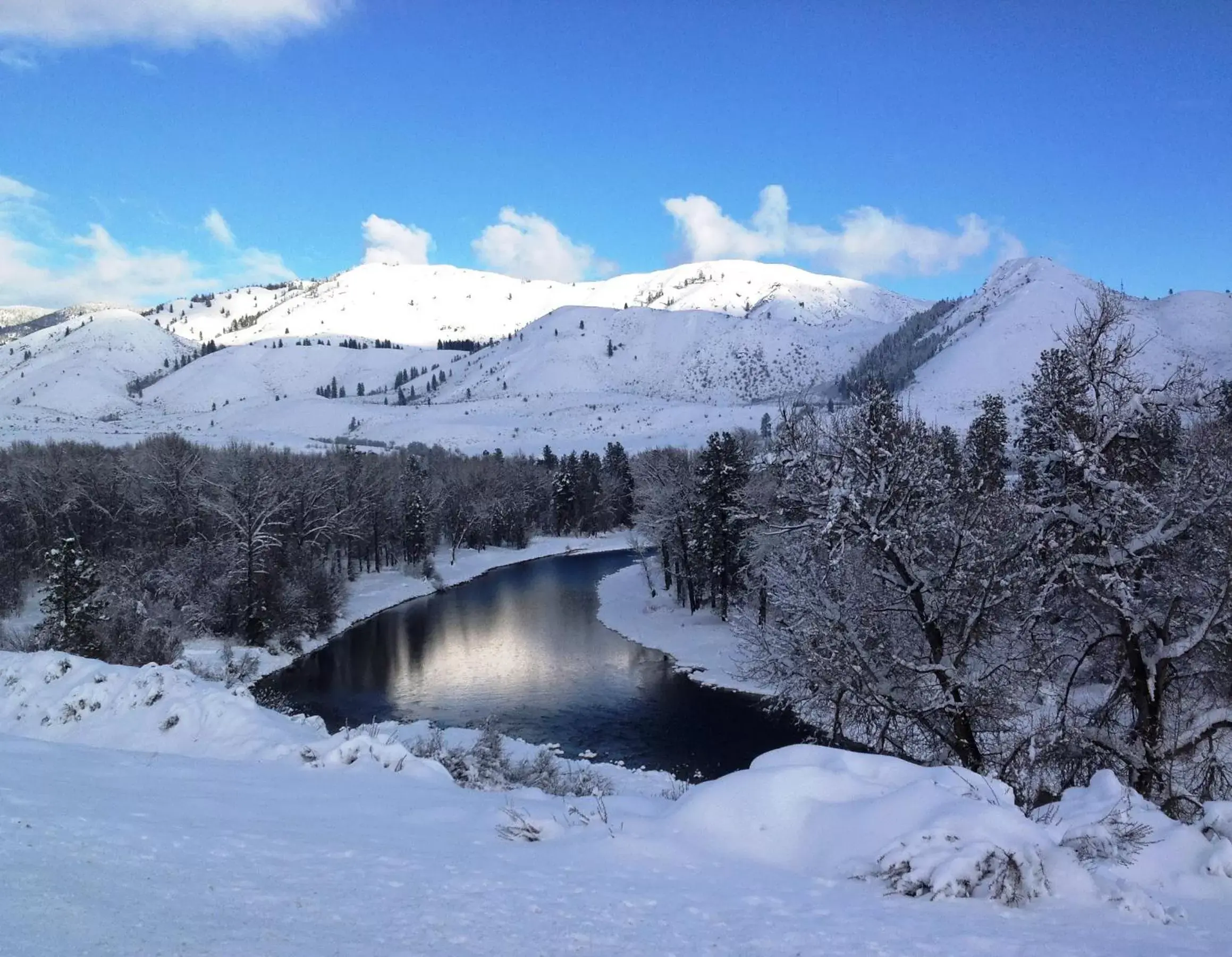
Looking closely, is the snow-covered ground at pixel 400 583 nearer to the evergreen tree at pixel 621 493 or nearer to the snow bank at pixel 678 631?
the evergreen tree at pixel 621 493

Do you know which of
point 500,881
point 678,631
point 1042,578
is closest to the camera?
point 500,881

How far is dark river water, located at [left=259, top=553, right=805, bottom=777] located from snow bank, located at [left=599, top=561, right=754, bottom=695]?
81 centimetres

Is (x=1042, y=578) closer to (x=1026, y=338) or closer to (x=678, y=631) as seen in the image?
(x=678, y=631)

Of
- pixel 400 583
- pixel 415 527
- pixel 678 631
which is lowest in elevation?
pixel 678 631

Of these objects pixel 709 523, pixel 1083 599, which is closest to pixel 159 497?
pixel 709 523

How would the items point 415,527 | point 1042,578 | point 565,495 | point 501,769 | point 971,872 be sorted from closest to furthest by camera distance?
point 971,872 → point 1042,578 → point 501,769 → point 415,527 → point 565,495

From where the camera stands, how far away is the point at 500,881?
19.2ft

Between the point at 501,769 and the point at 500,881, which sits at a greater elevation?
the point at 500,881

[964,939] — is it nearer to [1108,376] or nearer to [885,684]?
[885,684]

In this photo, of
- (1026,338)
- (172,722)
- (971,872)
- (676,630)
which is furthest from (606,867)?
(1026,338)

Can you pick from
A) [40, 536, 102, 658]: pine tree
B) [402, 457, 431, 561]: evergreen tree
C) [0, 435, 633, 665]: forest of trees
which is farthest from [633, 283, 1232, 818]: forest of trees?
[402, 457, 431, 561]: evergreen tree

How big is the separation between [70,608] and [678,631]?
27.2m

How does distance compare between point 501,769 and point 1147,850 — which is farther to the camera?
point 501,769

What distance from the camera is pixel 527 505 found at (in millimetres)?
79000
